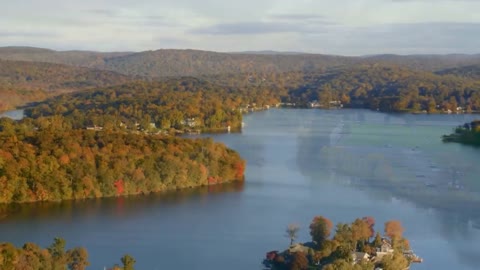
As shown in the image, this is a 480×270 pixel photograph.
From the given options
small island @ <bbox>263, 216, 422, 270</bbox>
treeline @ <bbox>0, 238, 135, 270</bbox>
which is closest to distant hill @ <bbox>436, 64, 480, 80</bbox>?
small island @ <bbox>263, 216, 422, 270</bbox>

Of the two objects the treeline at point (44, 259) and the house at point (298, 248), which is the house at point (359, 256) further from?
the treeline at point (44, 259)

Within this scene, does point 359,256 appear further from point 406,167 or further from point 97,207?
point 406,167

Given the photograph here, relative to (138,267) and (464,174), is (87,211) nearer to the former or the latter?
(138,267)

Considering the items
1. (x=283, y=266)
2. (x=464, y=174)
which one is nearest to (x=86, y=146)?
(x=283, y=266)

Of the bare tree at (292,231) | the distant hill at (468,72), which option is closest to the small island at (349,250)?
the bare tree at (292,231)

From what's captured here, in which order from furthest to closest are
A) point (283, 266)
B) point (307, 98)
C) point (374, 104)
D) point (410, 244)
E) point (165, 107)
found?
point (307, 98)
point (374, 104)
point (165, 107)
point (410, 244)
point (283, 266)

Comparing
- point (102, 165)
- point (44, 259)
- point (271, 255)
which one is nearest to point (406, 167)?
point (102, 165)
